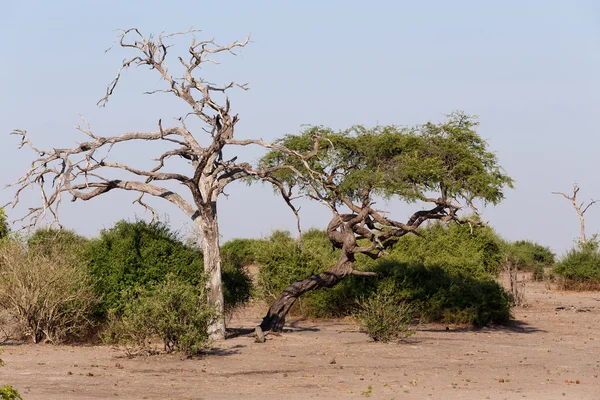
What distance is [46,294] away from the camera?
18953 mm

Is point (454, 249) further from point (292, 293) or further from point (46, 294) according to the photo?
point (46, 294)

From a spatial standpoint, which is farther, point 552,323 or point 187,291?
point 552,323

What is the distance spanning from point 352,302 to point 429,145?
1251 cm

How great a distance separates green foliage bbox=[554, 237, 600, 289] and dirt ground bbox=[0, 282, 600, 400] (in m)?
15.2

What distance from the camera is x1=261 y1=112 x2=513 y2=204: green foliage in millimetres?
35344

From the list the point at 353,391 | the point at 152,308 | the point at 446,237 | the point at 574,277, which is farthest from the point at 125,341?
the point at 574,277

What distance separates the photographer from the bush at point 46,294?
18953 millimetres

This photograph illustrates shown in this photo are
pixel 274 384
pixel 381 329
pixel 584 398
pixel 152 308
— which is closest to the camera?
pixel 584 398

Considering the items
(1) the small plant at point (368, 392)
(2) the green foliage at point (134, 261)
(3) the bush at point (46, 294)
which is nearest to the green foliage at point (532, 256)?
(2) the green foliage at point (134, 261)

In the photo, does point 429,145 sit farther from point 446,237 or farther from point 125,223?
point 125,223

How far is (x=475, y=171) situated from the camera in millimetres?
35531

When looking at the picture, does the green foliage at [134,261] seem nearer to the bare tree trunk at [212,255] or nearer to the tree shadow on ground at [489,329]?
the bare tree trunk at [212,255]

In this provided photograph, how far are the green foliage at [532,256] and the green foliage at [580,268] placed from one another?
22.8 feet

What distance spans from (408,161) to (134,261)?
17.4 meters
